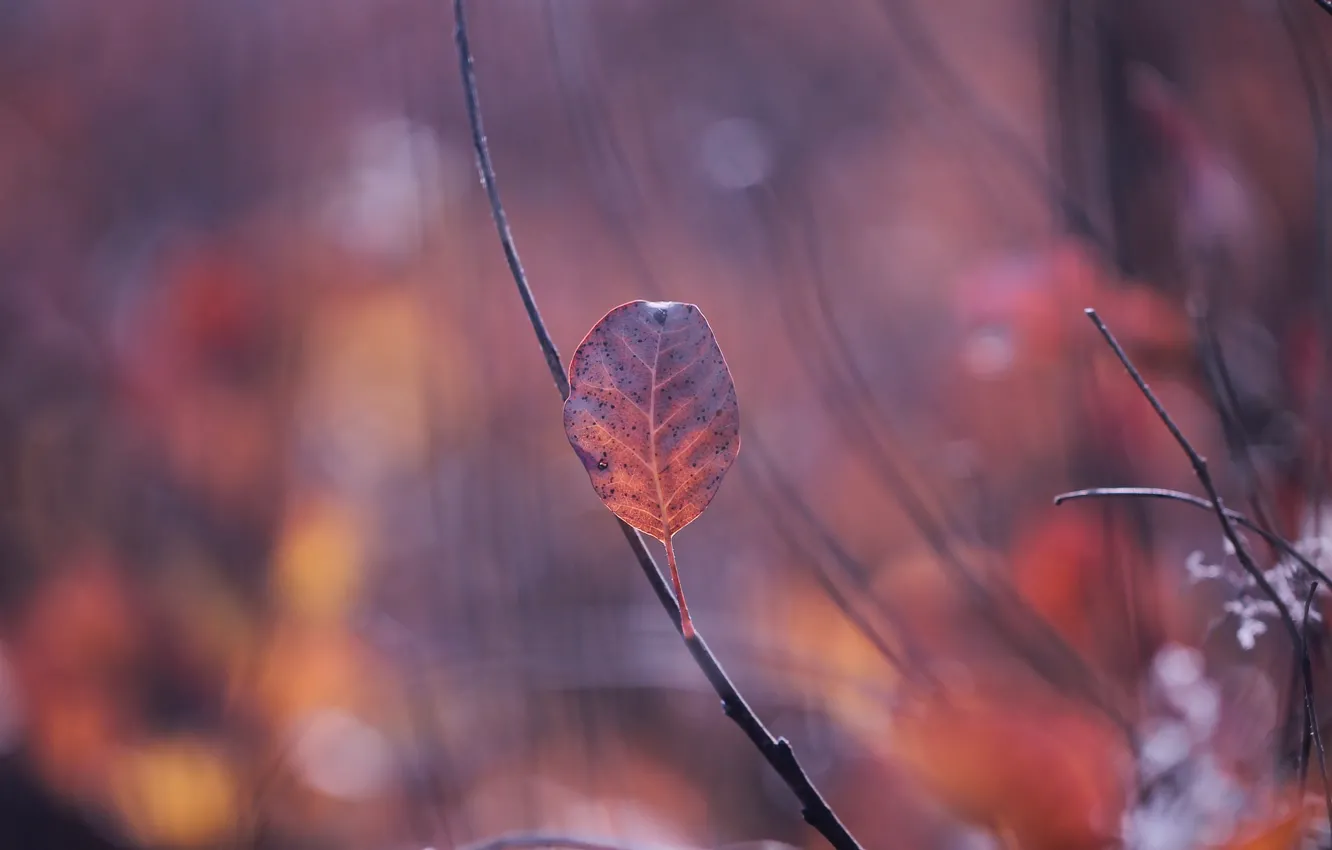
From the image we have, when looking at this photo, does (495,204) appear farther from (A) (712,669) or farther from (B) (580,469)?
(B) (580,469)

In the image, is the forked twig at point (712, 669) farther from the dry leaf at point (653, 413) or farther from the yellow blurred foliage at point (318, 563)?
the yellow blurred foliage at point (318, 563)

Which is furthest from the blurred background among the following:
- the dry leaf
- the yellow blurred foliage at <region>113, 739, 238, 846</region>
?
the dry leaf

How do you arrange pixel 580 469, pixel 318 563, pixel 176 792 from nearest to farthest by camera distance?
pixel 176 792, pixel 318 563, pixel 580 469

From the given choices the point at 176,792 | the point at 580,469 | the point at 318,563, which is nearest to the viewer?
the point at 176,792

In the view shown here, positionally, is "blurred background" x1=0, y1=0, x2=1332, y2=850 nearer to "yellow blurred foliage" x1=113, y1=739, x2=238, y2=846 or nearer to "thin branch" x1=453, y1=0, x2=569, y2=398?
"yellow blurred foliage" x1=113, y1=739, x2=238, y2=846

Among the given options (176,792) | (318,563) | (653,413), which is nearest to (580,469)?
(318,563)

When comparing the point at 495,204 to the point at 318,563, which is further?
the point at 318,563

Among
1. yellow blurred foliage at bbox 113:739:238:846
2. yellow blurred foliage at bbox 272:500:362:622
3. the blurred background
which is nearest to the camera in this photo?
the blurred background

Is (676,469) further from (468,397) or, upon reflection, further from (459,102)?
(459,102)
